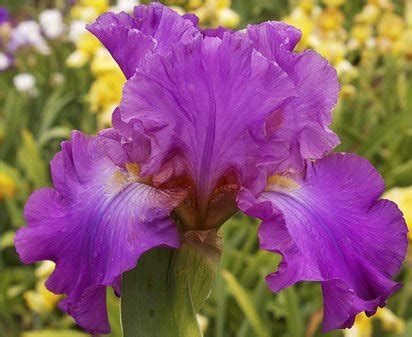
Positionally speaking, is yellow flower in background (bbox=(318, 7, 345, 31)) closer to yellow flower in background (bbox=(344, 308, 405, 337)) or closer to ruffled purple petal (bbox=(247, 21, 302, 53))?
yellow flower in background (bbox=(344, 308, 405, 337))

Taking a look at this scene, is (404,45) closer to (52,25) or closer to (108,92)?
(108,92)

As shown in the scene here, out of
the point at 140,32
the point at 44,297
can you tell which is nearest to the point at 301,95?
the point at 140,32

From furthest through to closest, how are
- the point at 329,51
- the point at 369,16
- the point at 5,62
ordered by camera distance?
1. the point at 5,62
2. the point at 369,16
3. the point at 329,51

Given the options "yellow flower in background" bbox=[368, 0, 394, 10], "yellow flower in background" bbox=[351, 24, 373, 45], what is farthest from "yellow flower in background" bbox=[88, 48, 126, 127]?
"yellow flower in background" bbox=[368, 0, 394, 10]

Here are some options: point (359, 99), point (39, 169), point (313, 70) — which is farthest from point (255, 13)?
point (313, 70)

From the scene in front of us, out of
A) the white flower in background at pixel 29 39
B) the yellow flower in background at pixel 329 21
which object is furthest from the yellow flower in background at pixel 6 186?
A: the white flower in background at pixel 29 39

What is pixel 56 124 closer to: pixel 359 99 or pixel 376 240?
pixel 359 99
